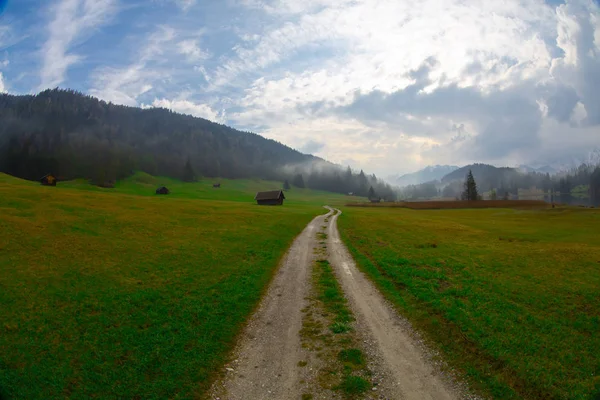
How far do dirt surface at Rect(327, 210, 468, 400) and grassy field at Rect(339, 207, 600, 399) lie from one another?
0.91 meters

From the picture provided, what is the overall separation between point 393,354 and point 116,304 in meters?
13.9

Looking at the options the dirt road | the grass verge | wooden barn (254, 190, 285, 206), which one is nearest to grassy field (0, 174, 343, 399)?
the dirt road

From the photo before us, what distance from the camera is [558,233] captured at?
46031 mm

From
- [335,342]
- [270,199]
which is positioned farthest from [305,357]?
[270,199]

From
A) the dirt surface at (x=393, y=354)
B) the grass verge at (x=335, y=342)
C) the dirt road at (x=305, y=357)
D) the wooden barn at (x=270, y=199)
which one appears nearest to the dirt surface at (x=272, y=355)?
the dirt road at (x=305, y=357)

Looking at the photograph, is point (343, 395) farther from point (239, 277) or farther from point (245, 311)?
point (239, 277)

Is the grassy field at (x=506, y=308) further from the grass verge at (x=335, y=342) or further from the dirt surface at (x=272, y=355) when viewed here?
the dirt surface at (x=272, y=355)

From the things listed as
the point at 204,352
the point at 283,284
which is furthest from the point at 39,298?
the point at 283,284

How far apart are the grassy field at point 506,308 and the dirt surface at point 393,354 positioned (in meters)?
0.91

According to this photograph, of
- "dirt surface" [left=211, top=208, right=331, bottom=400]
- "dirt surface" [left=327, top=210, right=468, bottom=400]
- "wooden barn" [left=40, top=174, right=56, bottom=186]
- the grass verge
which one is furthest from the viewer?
"wooden barn" [left=40, top=174, right=56, bottom=186]

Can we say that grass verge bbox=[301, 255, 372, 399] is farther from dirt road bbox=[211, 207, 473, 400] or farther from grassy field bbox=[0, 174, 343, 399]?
grassy field bbox=[0, 174, 343, 399]

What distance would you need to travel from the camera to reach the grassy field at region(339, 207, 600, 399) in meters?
10.1

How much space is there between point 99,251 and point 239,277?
12.2 m

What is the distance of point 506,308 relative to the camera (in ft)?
51.8
